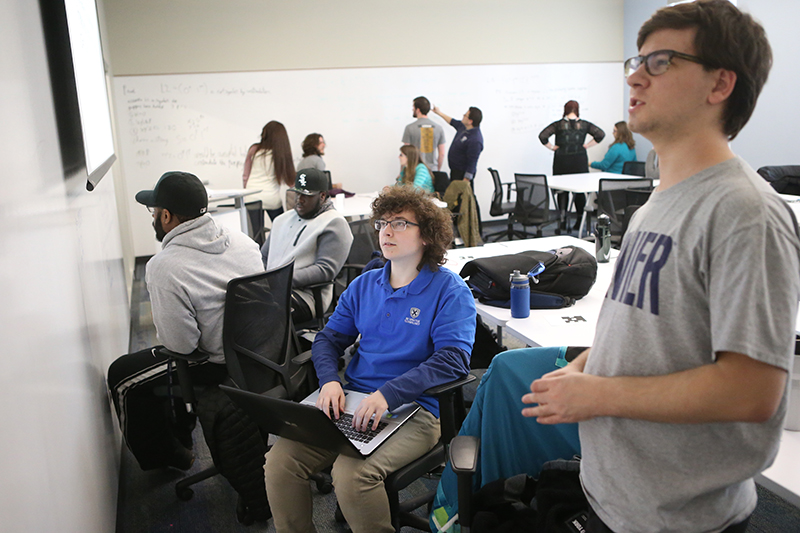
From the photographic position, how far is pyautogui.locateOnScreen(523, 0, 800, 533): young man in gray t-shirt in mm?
767

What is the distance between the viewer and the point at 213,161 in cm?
681

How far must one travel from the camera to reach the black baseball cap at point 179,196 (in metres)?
2.10

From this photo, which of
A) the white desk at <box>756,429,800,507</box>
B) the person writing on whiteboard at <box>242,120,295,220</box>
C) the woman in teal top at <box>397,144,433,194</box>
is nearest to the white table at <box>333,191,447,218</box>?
the woman in teal top at <box>397,144,433,194</box>

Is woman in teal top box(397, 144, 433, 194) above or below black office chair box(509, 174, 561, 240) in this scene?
above

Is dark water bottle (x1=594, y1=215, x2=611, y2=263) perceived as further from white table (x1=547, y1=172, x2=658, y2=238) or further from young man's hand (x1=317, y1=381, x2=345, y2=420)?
white table (x1=547, y1=172, x2=658, y2=238)

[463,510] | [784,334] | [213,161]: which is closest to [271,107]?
[213,161]

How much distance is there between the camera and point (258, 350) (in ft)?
6.74

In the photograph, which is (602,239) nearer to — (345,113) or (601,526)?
(601,526)

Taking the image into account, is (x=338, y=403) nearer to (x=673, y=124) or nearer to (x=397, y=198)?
(x=397, y=198)

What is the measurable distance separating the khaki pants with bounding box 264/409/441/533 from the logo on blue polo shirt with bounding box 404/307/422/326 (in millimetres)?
269

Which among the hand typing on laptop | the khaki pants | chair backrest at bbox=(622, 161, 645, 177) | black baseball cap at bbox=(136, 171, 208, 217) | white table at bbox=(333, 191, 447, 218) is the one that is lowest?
the khaki pants

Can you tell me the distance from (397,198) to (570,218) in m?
6.03

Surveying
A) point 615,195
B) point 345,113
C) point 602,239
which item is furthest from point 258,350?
point 345,113

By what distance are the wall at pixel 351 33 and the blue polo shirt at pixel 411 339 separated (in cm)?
563
